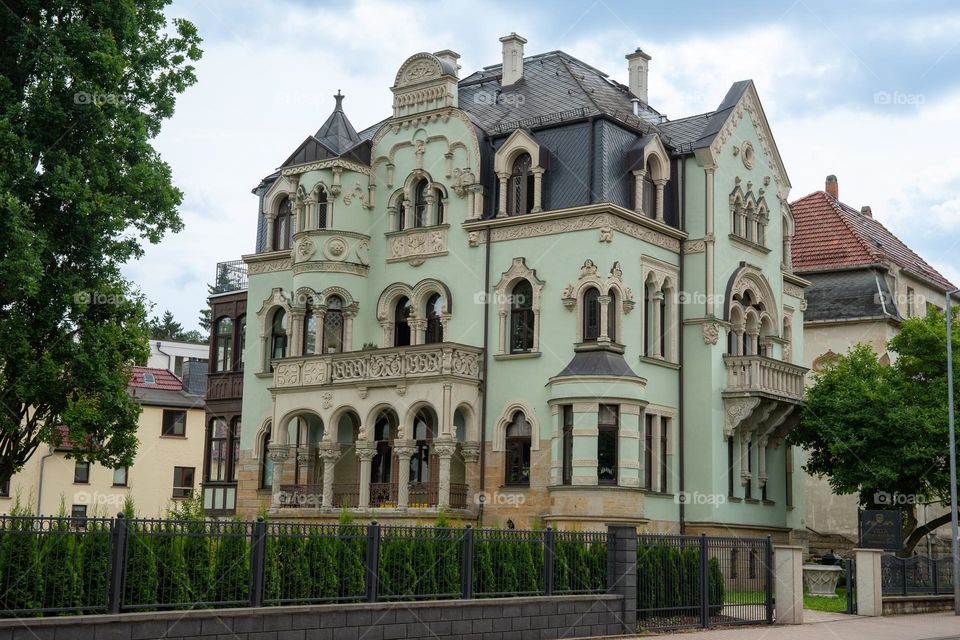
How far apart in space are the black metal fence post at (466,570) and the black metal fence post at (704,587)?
19.4 ft

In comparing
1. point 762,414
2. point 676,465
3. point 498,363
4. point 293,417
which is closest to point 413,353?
point 498,363

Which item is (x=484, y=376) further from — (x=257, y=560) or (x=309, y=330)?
(x=257, y=560)

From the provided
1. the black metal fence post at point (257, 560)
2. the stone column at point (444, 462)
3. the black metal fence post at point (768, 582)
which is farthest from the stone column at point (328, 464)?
the black metal fence post at point (257, 560)

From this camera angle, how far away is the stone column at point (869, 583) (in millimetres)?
27312

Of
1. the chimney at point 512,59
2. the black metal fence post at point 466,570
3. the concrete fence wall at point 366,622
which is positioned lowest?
the concrete fence wall at point 366,622

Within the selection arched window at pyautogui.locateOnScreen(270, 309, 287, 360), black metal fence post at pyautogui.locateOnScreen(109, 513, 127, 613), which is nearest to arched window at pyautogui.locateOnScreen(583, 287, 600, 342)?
arched window at pyautogui.locateOnScreen(270, 309, 287, 360)

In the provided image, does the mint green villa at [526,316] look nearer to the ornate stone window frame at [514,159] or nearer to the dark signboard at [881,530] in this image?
the ornate stone window frame at [514,159]

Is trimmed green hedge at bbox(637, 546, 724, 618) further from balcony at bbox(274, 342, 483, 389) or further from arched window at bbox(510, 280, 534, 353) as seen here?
arched window at bbox(510, 280, 534, 353)

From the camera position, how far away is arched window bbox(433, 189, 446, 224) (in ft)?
118

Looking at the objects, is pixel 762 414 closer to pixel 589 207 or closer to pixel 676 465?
pixel 676 465

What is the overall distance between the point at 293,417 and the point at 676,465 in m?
11.1

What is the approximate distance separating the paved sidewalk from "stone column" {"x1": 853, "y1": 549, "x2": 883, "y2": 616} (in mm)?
432

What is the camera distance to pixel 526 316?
111ft

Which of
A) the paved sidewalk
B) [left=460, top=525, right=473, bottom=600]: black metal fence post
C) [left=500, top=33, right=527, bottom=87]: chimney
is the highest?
[left=500, top=33, right=527, bottom=87]: chimney
